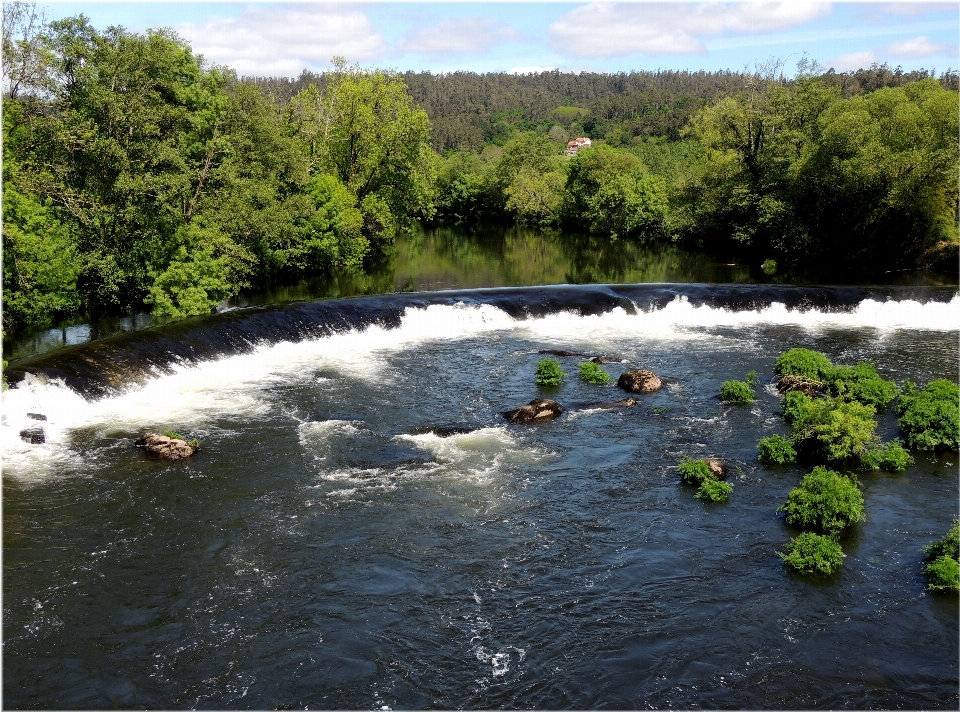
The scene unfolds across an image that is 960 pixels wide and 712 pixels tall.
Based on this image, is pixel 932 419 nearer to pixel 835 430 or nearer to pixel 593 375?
pixel 835 430

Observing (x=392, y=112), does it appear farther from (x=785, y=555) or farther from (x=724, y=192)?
(x=785, y=555)

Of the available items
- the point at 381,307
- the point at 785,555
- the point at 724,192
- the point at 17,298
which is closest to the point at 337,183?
the point at 381,307

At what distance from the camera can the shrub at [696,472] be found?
61.6 ft

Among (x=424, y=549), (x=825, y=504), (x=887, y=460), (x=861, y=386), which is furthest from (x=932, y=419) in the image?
(x=424, y=549)

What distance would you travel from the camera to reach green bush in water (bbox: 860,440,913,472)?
1973 cm

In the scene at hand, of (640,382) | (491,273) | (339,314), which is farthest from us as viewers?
(491,273)

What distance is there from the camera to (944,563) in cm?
1470

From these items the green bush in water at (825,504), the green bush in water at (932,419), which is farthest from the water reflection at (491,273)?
the green bush in water at (825,504)

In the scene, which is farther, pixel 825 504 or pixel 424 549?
pixel 825 504

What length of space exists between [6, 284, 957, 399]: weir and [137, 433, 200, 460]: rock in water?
4.51 metres

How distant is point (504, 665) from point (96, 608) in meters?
6.80

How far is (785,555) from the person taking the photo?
15.7m

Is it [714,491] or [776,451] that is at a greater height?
[776,451]

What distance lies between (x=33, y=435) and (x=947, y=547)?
2003 centimetres
